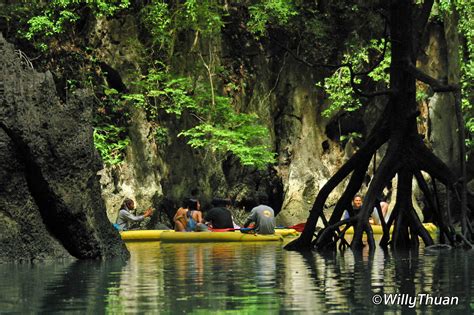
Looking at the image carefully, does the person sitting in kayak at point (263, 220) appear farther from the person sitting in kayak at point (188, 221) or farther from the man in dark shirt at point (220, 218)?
the person sitting in kayak at point (188, 221)

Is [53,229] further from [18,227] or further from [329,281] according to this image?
[329,281]

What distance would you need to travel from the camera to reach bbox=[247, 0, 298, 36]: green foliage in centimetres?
3397

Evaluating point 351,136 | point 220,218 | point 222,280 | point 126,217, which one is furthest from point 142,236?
point 222,280

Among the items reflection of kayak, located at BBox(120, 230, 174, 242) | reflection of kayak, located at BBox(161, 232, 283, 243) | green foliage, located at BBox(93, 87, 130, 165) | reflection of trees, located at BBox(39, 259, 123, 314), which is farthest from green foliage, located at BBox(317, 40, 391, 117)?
reflection of trees, located at BBox(39, 259, 123, 314)

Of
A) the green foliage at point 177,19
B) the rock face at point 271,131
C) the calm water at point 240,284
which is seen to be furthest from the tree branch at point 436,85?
the rock face at point 271,131

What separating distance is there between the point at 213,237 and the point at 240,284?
13.6 metres

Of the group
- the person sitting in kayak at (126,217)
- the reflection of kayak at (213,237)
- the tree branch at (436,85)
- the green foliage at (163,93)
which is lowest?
the reflection of kayak at (213,237)

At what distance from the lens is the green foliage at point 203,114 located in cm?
3281

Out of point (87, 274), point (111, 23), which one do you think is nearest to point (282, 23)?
point (111, 23)

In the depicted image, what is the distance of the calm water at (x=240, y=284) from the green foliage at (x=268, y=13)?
706 inches

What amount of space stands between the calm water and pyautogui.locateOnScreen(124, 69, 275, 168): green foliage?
15879 mm

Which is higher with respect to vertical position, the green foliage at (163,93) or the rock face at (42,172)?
the green foliage at (163,93)

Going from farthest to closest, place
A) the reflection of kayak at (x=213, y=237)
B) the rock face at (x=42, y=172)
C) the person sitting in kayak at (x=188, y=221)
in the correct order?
the person sitting in kayak at (x=188, y=221)
the reflection of kayak at (x=213, y=237)
the rock face at (x=42, y=172)

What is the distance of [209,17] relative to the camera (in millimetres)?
32875
